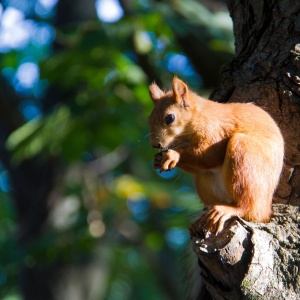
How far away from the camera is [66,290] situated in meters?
6.76

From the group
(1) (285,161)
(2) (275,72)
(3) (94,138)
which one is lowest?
(3) (94,138)

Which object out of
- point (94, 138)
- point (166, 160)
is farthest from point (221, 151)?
point (94, 138)

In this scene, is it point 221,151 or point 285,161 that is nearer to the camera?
point 221,151

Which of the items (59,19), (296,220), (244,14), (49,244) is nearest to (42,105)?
(59,19)

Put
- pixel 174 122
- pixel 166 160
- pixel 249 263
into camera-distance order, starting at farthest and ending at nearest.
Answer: pixel 174 122 < pixel 166 160 < pixel 249 263

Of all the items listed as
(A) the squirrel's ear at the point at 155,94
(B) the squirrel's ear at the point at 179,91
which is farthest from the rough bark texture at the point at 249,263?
Answer: (A) the squirrel's ear at the point at 155,94

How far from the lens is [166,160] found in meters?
2.40

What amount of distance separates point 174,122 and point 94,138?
93.8 inches

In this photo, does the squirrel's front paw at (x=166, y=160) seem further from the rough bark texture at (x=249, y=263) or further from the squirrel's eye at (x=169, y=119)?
the rough bark texture at (x=249, y=263)

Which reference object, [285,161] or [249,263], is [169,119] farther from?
[249,263]

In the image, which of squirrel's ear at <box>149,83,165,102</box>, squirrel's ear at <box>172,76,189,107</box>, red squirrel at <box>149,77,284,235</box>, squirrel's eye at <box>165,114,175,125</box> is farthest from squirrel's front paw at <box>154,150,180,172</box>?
squirrel's ear at <box>149,83,165,102</box>

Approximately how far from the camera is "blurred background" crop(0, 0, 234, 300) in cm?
448

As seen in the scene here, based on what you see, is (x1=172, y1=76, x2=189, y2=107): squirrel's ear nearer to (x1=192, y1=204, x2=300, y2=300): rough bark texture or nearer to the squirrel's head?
the squirrel's head

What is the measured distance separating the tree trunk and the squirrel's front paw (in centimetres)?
30
